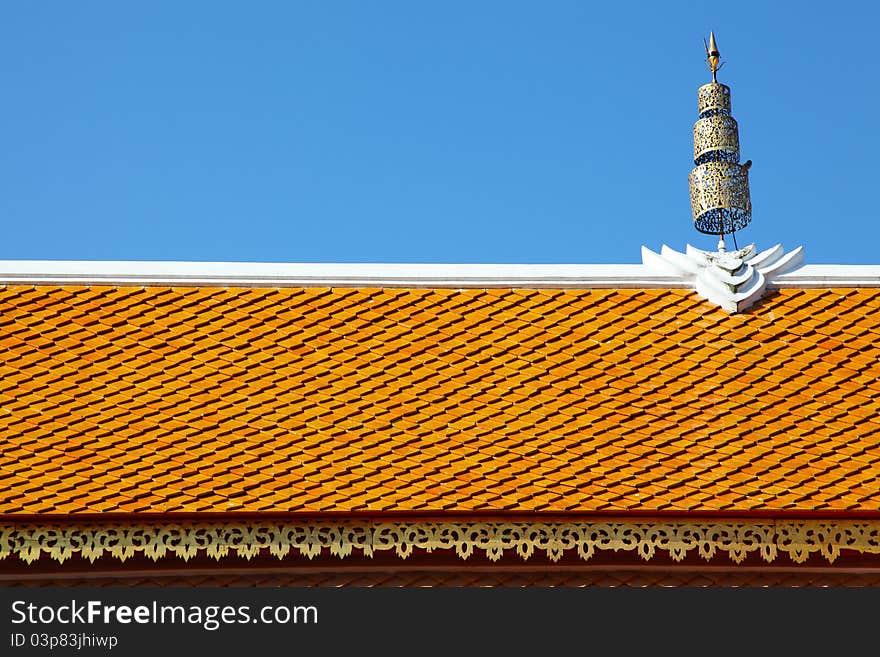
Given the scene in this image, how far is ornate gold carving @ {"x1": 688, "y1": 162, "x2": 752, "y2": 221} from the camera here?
11086mm

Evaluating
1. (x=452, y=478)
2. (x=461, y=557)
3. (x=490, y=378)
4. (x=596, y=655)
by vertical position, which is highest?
(x=490, y=378)

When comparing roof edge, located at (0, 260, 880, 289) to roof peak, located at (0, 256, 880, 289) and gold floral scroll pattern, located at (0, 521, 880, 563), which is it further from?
gold floral scroll pattern, located at (0, 521, 880, 563)

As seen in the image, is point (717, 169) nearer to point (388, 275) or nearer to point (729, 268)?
point (729, 268)

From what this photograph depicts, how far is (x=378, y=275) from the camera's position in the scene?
30.5 ft

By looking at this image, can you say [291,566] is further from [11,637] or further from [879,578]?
[879,578]

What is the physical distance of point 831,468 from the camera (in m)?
7.28

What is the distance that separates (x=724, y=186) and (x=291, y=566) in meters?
5.56

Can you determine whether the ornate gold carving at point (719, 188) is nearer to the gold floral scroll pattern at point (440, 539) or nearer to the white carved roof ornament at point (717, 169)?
the white carved roof ornament at point (717, 169)

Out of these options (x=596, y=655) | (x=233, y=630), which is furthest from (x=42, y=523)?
(x=596, y=655)

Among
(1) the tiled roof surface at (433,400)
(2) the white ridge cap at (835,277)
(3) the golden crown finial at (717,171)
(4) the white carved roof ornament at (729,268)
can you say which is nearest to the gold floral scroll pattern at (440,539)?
(1) the tiled roof surface at (433,400)

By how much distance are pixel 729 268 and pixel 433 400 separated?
7.26 feet

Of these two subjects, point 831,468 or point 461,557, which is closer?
point 461,557

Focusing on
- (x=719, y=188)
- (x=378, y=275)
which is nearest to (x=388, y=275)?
(x=378, y=275)

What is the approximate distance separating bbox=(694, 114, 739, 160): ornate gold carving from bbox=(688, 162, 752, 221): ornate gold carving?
12 centimetres
